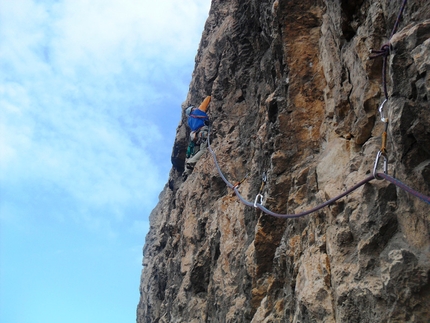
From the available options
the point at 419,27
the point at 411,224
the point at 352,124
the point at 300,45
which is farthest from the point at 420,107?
the point at 300,45

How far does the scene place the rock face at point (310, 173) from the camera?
3.27 m

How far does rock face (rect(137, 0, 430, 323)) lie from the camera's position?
10.7 feet

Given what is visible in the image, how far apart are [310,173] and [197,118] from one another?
19.2 feet

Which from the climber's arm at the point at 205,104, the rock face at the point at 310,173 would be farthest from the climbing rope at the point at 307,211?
the climber's arm at the point at 205,104

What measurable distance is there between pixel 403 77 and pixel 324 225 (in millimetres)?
1748

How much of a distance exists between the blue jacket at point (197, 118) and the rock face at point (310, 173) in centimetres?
61

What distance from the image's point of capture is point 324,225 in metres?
4.50

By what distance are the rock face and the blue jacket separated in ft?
2.00

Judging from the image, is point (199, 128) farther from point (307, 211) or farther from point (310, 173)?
point (307, 211)

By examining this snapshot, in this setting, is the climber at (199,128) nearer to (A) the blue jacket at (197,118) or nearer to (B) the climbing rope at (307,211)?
(A) the blue jacket at (197,118)

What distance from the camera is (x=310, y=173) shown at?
5.32 metres

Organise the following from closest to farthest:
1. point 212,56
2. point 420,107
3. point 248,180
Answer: point 420,107 → point 248,180 → point 212,56

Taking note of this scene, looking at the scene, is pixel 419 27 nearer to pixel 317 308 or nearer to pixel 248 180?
pixel 317 308

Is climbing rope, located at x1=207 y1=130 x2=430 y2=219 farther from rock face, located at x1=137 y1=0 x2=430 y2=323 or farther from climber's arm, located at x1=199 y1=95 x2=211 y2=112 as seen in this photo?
climber's arm, located at x1=199 y1=95 x2=211 y2=112
